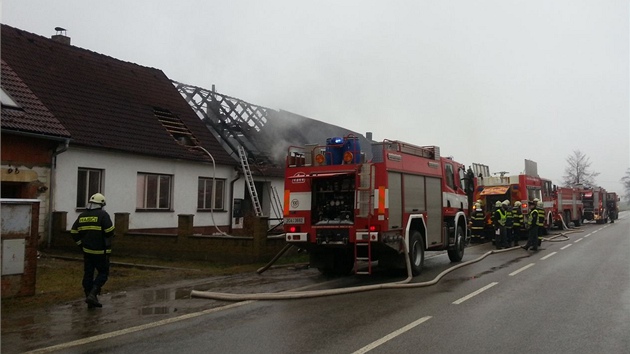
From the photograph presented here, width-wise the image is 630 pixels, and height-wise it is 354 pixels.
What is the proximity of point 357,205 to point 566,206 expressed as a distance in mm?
24843

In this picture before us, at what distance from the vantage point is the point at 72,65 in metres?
19.6

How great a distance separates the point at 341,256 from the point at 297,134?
15.9 meters

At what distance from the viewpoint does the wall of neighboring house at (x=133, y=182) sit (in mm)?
15641

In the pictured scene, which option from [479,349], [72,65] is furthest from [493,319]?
[72,65]

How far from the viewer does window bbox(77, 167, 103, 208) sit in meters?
16.3

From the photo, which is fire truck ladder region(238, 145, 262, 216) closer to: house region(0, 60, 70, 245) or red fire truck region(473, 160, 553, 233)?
house region(0, 60, 70, 245)

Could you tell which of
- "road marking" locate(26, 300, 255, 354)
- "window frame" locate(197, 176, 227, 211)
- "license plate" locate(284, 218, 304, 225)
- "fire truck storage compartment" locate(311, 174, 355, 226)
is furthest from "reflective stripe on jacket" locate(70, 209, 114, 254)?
"window frame" locate(197, 176, 227, 211)

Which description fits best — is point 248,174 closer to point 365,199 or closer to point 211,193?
point 211,193

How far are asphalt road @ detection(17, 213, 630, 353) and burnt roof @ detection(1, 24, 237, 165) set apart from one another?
9.86m

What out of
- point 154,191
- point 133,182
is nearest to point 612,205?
point 154,191

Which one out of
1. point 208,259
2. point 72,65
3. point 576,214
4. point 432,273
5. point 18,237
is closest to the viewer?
point 18,237

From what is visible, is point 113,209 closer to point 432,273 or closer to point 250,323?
point 432,273

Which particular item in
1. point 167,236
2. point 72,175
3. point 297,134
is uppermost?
point 297,134

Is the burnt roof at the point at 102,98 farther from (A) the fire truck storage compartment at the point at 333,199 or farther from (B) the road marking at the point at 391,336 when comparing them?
(B) the road marking at the point at 391,336
